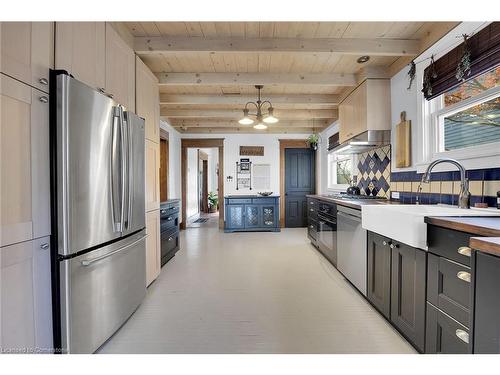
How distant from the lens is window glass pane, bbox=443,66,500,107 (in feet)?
5.74

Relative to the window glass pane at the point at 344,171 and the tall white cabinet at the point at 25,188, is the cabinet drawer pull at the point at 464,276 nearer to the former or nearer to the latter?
the tall white cabinet at the point at 25,188

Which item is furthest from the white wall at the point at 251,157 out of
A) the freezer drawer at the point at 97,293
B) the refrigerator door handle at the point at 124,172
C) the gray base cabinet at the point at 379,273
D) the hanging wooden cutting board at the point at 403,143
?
the refrigerator door handle at the point at 124,172

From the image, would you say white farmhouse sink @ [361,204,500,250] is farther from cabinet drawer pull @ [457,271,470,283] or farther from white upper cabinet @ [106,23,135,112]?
white upper cabinet @ [106,23,135,112]

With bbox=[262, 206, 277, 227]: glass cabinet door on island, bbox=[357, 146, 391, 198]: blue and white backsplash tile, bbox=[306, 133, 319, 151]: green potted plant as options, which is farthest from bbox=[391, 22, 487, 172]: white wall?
bbox=[262, 206, 277, 227]: glass cabinet door on island

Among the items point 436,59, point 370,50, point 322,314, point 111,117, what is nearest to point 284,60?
point 370,50

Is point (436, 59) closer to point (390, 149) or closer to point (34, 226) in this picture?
point (390, 149)

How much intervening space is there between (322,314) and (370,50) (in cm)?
256

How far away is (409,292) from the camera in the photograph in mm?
1640

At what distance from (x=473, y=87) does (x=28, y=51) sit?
299 cm

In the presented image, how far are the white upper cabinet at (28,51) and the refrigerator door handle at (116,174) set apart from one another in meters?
0.46

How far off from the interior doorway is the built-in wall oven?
2989 mm

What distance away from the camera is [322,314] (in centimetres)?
211

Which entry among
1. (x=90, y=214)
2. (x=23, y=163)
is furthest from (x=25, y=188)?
(x=90, y=214)
